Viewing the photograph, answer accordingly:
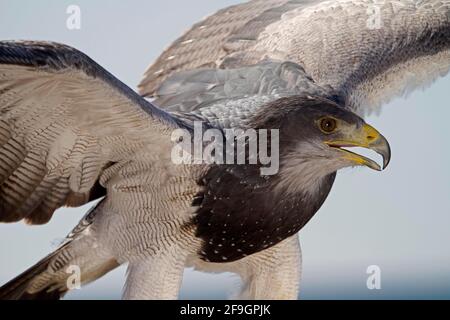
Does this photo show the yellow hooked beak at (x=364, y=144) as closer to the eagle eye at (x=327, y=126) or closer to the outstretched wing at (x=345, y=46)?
the eagle eye at (x=327, y=126)

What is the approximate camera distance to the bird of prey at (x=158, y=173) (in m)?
6.72

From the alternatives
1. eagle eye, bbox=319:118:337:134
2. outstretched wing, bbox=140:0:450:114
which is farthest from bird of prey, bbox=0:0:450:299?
outstretched wing, bbox=140:0:450:114

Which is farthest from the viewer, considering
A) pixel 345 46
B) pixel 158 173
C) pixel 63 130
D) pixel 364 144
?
pixel 345 46

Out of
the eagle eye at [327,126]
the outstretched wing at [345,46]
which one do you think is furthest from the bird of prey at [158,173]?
the outstretched wing at [345,46]

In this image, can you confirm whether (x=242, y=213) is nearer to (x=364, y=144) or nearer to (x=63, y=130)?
(x=364, y=144)

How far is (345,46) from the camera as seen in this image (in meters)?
8.82

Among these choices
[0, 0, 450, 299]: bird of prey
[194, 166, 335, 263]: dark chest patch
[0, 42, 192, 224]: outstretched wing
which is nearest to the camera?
[0, 42, 192, 224]: outstretched wing

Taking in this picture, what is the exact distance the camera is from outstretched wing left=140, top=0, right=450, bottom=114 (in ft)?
28.6

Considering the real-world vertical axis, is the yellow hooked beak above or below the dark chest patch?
above

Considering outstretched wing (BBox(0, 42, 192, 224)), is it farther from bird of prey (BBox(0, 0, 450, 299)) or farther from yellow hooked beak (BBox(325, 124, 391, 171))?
yellow hooked beak (BBox(325, 124, 391, 171))

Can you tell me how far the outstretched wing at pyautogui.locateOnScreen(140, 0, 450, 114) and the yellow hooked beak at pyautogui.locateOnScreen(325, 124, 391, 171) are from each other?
1252 mm

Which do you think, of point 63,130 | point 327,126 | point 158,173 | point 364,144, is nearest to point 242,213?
point 158,173

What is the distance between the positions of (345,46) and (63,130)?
9.29ft

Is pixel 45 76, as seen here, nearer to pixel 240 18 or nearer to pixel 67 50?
pixel 67 50
